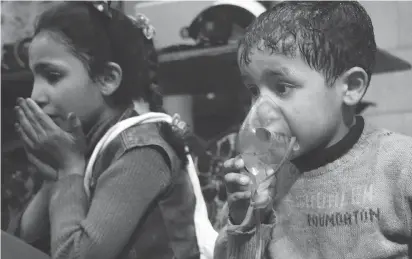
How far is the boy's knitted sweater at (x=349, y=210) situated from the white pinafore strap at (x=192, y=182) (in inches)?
4.9

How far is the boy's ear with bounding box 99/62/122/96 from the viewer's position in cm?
→ 101

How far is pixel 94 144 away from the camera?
993 mm

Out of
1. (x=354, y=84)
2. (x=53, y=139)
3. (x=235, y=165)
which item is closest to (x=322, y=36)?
(x=354, y=84)

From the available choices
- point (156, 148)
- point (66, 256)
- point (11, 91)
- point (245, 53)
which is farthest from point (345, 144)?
point (11, 91)

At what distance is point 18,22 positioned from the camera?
1.20 meters

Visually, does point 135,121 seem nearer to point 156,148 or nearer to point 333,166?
point 156,148

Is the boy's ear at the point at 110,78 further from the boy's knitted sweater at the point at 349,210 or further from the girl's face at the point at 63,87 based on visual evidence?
the boy's knitted sweater at the point at 349,210

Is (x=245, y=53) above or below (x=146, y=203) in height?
above

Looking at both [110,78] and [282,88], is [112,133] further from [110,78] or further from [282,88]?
[282,88]

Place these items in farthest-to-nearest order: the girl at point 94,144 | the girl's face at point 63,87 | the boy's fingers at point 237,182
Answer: the girl's face at point 63,87, the girl at point 94,144, the boy's fingers at point 237,182

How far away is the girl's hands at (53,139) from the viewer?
970mm

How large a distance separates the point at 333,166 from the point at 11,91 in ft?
2.14

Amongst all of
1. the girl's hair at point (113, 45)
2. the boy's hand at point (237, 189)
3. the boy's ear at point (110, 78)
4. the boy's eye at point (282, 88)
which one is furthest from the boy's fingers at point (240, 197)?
the boy's ear at point (110, 78)

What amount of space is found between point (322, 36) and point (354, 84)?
7 centimetres
